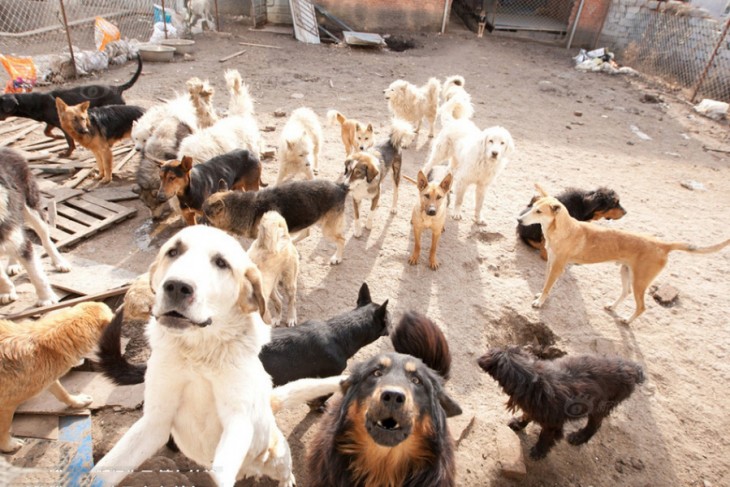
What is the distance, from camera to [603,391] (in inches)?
123

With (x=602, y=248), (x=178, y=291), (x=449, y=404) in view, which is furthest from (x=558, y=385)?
(x=178, y=291)

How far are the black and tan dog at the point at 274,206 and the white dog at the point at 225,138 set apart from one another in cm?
174

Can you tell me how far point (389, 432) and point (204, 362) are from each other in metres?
1.08

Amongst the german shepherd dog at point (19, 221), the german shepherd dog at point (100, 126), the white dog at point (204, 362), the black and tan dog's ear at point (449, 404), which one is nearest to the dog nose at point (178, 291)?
the white dog at point (204, 362)

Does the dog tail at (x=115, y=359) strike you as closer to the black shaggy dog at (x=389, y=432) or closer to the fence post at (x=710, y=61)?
the black shaggy dog at (x=389, y=432)

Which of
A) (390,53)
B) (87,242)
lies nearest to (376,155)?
(87,242)

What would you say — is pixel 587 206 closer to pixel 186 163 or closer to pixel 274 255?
pixel 274 255

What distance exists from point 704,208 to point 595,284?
4205mm

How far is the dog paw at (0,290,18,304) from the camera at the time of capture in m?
3.96

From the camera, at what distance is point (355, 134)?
730 centimetres

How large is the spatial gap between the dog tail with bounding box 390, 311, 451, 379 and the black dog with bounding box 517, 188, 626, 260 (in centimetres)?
347

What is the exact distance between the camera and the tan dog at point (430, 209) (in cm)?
523

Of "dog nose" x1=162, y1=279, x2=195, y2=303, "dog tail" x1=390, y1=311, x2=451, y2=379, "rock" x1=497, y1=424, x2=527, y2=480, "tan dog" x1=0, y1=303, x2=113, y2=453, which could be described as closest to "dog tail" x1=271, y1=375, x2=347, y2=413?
"dog tail" x1=390, y1=311, x2=451, y2=379

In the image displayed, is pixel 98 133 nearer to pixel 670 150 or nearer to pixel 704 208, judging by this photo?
pixel 704 208
